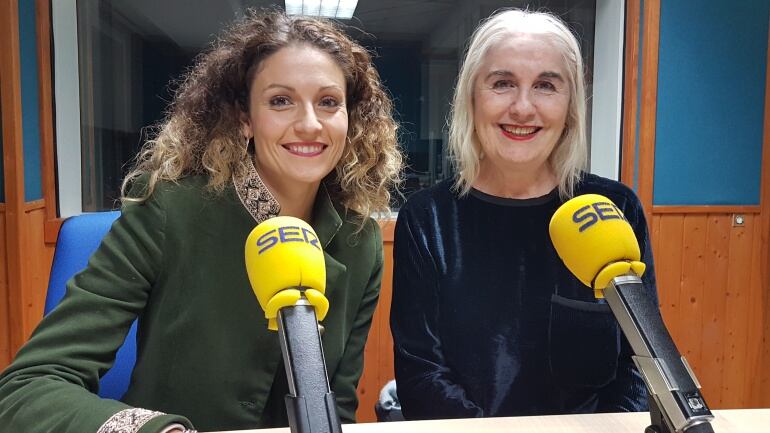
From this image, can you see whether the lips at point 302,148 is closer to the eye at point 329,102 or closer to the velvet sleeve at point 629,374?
the eye at point 329,102

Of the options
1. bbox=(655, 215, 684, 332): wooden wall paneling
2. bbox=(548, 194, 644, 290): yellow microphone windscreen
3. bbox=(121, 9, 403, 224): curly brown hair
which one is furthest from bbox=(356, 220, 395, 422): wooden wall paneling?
bbox=(548, 194, 644, 290): yellow microphone windscreen

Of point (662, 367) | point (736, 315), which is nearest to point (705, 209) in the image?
point (736, 315)

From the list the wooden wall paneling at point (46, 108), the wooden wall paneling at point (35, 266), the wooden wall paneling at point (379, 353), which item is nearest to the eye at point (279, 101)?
the wooden wall paneling at point (379, 353)

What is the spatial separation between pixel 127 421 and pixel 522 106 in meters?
0.89

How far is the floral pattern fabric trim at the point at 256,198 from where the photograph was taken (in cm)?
114

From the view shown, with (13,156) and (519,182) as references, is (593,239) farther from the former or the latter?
(13,156)

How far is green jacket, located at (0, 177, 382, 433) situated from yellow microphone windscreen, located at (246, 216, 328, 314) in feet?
1.33

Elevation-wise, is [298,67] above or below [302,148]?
above

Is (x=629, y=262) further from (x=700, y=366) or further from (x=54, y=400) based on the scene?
(x=700, y=366)

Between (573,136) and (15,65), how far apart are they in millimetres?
2011

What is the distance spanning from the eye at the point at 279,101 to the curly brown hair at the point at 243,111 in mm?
79

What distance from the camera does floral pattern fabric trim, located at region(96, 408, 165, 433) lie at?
741mm

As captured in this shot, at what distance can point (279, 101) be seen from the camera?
1.12 meters

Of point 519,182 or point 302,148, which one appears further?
point 519,182
